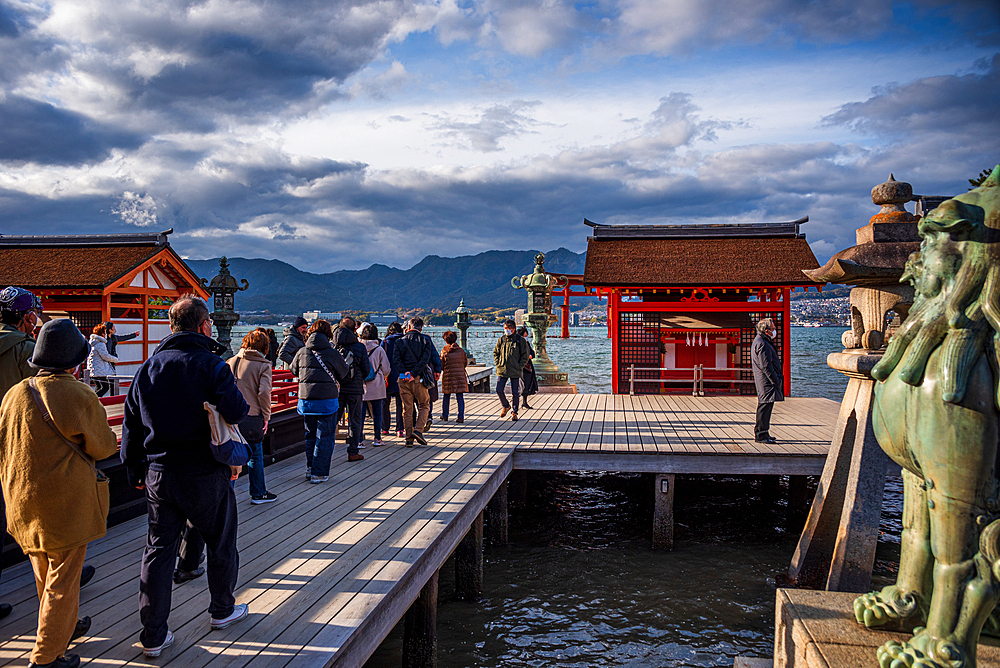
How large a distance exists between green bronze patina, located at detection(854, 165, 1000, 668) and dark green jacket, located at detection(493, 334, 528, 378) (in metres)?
8.35

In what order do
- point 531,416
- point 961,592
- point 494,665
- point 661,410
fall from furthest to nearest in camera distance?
point 661,410, point 531,416, point 494,665, point 961,592

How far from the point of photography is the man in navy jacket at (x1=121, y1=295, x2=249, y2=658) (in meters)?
3.31

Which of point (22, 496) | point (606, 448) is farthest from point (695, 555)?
point (22, 496)

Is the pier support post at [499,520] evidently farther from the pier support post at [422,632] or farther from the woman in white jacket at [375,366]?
the pier support post at [422,632]

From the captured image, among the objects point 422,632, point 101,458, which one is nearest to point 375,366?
point 422,632

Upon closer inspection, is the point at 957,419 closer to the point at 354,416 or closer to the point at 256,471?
the point at 256,471

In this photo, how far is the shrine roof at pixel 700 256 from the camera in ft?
50.7

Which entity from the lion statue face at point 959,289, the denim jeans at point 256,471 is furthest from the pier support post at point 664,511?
the lion statue face at point 959,289

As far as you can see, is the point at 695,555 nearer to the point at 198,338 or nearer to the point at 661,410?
the point at 661,410

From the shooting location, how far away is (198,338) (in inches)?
138

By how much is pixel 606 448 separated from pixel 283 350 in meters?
5.05

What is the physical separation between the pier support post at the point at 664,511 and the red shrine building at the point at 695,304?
6.38 meters

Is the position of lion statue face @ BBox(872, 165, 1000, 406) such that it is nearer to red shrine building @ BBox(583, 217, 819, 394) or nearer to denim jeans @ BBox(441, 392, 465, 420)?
denim jeans @ BBox(441, 392, 465, 420)

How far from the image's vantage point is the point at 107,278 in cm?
1692
